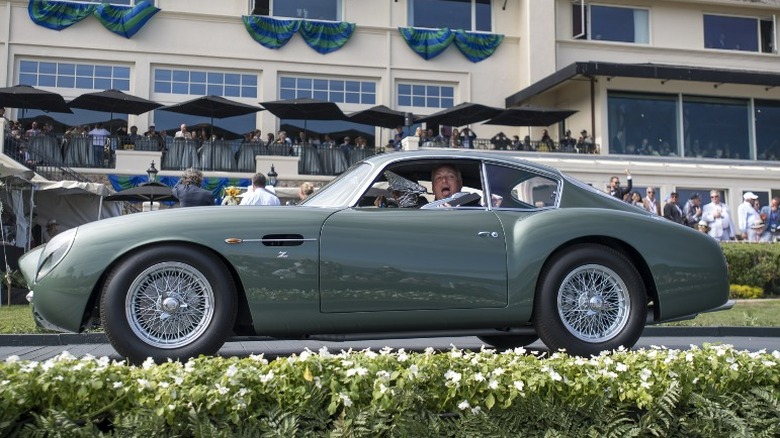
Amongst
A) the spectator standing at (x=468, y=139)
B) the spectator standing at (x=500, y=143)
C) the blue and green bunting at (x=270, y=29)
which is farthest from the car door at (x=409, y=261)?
the blue and green bunting at (x=270, y=29)

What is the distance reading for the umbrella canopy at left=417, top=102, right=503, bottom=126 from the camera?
24578mm

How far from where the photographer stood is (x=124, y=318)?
456 cm

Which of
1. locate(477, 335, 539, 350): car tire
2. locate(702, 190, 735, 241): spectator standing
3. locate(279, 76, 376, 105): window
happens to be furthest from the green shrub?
locate(279, 76, 376, 105): window

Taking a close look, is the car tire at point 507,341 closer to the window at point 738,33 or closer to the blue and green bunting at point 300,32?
the blue and green bunting at point 300,32

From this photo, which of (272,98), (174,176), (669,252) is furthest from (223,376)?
(272,98)

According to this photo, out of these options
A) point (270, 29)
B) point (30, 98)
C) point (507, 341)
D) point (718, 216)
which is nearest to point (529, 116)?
point (718, 216)

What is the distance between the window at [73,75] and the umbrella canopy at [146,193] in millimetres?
8929

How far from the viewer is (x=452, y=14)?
30.2 metres

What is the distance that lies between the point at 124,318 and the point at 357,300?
143 centimetres

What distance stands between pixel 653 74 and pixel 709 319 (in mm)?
17964

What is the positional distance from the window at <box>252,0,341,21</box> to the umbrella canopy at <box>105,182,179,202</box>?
38.8 ft

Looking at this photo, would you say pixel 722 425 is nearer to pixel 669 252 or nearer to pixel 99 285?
pixel 669 252

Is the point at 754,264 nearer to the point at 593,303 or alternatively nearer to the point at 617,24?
the point at 593,303

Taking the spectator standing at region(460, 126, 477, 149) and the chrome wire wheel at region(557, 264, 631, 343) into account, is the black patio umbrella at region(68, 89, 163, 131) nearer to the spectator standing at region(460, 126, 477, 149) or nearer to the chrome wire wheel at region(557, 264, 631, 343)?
the spectator standing at region(460, 126, 477, 149)
